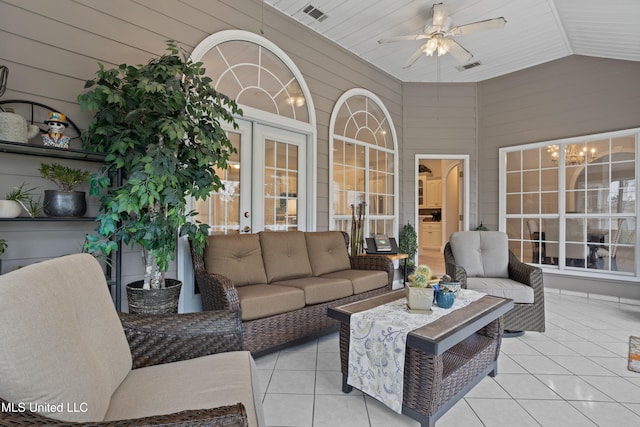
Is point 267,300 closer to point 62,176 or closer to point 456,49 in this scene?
point 62,176

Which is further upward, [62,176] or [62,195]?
[62,176]

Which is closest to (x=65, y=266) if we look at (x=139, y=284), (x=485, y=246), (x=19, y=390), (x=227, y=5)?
(x=19, y=390)

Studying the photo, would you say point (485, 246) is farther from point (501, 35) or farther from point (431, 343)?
point (501, 35)

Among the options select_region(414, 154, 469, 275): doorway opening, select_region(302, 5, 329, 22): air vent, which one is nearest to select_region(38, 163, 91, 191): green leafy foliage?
select_region(302, 5, 329, 22): air vent

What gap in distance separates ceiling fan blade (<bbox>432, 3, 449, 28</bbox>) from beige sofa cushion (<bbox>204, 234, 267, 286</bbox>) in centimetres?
316

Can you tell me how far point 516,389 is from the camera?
86.7 inches

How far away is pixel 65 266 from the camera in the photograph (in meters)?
1.18

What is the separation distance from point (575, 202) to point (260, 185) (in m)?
4.73

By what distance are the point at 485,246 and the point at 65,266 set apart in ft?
12.5

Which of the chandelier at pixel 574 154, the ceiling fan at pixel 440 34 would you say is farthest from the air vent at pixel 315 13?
the chandelier at pixel 574 154

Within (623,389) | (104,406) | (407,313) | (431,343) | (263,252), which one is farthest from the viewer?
(263,252)

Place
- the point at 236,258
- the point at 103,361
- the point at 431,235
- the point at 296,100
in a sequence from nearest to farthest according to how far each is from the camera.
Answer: the point at 103,361
the point at 236,258
the point at 296,100
the point at 431,235

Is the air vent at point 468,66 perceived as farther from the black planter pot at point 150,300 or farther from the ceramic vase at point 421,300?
the black planter pot at point 150,300

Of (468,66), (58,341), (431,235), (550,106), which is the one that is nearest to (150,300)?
(58,341)
